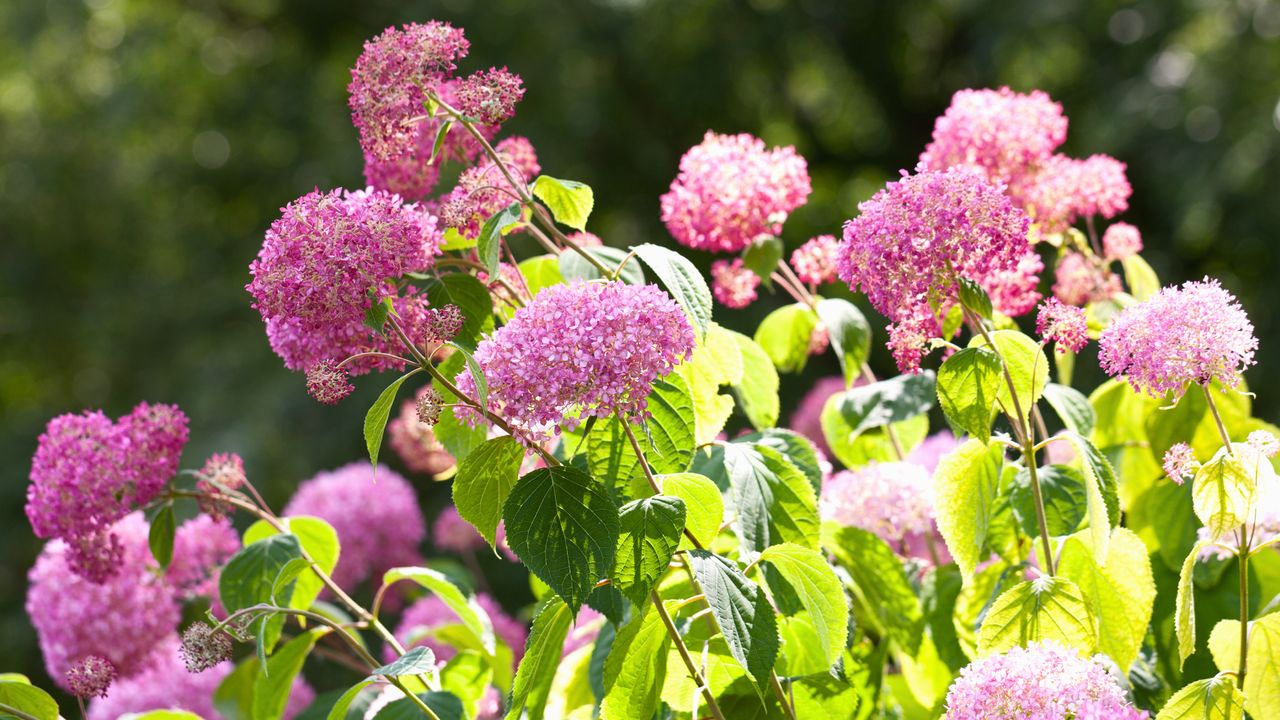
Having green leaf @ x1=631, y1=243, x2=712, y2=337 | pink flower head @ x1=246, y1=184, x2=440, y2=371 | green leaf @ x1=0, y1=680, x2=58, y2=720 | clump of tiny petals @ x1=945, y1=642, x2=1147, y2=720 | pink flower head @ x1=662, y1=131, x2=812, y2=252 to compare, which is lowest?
green leaf @ x1=0, y1=680, x2=58, y2=720

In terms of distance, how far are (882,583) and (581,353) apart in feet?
1.54

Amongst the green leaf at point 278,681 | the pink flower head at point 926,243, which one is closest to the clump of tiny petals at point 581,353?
the pink flower head at point 926,243

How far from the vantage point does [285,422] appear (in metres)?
4.96

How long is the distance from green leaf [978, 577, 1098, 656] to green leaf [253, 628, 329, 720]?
1.96ft

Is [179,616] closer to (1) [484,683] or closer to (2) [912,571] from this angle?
(1) [484,683]

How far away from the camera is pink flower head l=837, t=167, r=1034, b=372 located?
0.83 meters

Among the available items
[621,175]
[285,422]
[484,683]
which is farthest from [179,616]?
[621,175]

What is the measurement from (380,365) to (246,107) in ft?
18.4

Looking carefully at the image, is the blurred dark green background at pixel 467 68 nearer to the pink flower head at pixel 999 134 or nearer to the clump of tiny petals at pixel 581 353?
the pink flower head at pixel 999 134

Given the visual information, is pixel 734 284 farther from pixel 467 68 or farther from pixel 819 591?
pixel 467 68

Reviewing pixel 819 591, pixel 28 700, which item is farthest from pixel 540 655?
pixel 28 700

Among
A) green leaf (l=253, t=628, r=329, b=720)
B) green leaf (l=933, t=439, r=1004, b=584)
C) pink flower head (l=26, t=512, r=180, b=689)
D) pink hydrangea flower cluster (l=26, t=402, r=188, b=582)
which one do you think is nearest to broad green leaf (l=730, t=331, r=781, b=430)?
green leaf (l=933, t=439, r=1004, b=584)

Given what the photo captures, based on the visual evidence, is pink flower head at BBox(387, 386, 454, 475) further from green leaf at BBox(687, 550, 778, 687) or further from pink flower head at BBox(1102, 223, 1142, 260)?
pink flower head at BBox(1102, 223, 1142, 260)

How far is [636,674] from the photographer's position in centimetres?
87
